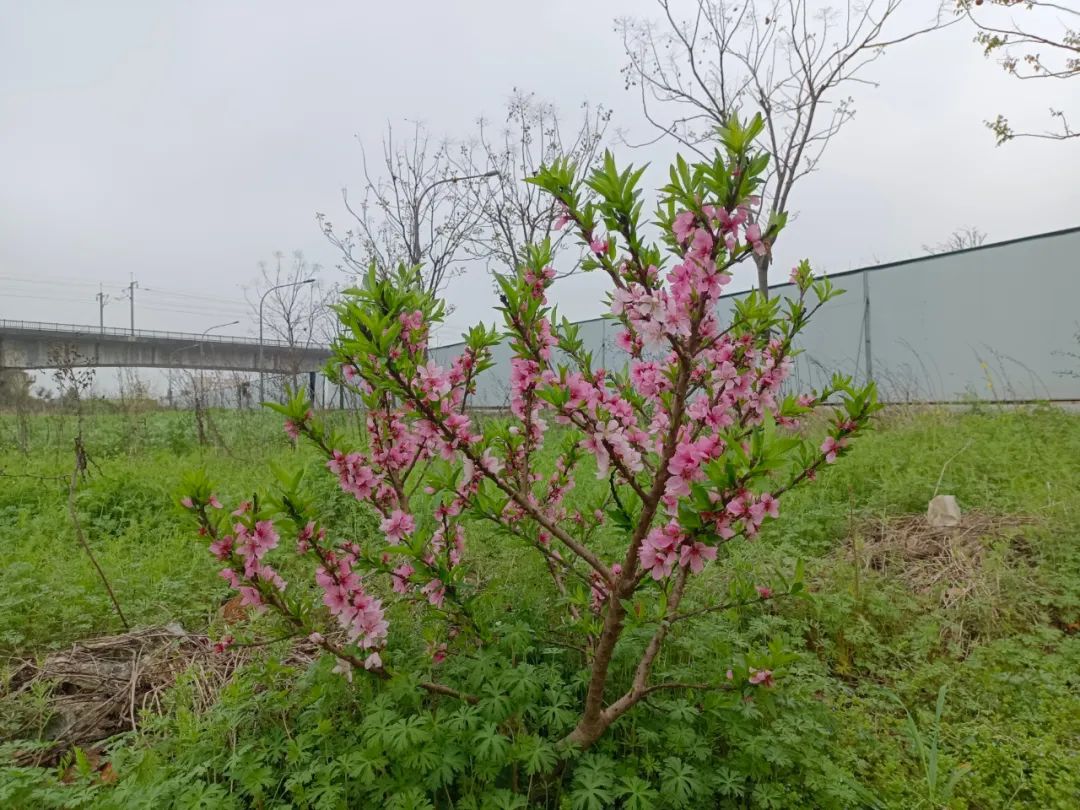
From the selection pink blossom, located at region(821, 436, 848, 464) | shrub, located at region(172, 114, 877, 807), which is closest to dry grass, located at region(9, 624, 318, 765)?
shrub, located at region(172, 114, 877, 807)

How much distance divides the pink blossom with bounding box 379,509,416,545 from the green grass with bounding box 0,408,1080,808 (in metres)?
0.41

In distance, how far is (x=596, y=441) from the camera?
1545 millimetres

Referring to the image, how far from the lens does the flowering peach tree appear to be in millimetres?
1392

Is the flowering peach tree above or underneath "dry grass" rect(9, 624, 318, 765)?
above

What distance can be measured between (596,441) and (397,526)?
77cm

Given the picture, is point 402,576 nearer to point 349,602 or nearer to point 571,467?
point 349,602

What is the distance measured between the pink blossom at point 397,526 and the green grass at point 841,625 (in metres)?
0.41

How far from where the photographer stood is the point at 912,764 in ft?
6.45

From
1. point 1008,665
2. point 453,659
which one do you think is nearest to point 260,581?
point 453,659

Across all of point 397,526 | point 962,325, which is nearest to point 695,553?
point 397,526

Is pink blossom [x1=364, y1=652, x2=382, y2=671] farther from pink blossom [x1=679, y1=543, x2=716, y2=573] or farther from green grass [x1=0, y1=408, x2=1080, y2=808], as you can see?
pink blossom [x1=679, y1=543, x2=716, y2=573]

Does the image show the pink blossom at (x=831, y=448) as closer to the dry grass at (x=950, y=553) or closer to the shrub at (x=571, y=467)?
the shrub at (x=571, y=467)

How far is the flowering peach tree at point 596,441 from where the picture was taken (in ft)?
4.57

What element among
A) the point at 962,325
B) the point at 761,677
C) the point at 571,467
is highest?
the point at 962,325
